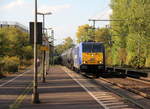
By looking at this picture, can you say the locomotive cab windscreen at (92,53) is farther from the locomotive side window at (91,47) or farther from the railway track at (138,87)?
the railway track at (138,87)

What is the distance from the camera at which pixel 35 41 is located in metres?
19.0

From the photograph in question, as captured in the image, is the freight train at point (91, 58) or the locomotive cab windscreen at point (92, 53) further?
the locomotive cab windscreen at point (92, 53)

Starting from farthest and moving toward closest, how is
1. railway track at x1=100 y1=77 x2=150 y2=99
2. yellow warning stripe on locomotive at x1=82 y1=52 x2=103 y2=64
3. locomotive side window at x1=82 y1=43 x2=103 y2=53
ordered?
locomotive side window at x1=82 y1=43 x2=103 y2=53 → yellow warning stripe on locomotive at x1=82 y1=52 x2=103 y2=64 → railway track at x1=100 y1=77 x2=150 y2=99

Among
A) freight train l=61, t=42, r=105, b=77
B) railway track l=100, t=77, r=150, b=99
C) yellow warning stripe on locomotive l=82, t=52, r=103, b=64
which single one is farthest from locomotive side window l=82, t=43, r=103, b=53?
railway track l=100, t=77, r=150, b=99

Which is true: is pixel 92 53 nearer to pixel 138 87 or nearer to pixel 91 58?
pixel 91 58

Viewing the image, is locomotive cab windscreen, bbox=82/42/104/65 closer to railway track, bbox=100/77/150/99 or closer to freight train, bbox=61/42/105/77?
freight train, bbox=61/42/105/77

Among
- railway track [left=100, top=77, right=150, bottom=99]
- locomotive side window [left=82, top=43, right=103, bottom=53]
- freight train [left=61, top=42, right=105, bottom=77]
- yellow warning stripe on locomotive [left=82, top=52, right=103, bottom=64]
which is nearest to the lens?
railway track [left=100, top=77, right=150, bottom=99]

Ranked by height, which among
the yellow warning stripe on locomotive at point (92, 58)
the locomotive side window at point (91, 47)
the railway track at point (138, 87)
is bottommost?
the railway track at point (138, 87)

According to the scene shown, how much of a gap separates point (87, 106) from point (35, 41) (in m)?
3.80

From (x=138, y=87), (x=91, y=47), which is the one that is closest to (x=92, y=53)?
(x=91, y=47)

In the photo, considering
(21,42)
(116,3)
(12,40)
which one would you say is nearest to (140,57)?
(116,3)

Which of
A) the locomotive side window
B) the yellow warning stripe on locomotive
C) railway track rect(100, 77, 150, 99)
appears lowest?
railway track rect(100, 77, 150, 99)

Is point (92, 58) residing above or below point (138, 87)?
above

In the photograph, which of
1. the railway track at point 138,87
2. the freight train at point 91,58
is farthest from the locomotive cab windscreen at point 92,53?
the railway track at point 138,87
